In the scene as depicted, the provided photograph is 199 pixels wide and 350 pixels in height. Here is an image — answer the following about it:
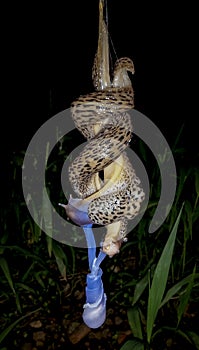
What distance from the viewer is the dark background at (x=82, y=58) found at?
6.42ft

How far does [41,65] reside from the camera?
2334 millimetres

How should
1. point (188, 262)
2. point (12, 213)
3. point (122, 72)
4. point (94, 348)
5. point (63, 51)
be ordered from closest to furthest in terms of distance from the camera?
point (122, 72), point (94, 348), point (188, 262), point (12, 213), point (63, 51)

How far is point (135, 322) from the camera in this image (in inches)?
34.4

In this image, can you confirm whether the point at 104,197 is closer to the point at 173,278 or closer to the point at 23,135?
the point at 173,278

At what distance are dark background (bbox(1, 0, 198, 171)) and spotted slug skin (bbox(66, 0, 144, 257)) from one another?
1.21 meters

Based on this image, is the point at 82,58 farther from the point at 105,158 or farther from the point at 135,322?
the point at 105,158

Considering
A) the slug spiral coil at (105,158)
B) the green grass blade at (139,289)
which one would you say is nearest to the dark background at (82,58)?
the green grass blade at (139,289)

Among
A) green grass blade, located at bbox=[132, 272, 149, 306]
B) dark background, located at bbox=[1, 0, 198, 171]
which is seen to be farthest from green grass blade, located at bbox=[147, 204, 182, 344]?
dark background, located at bbox=[1, 0, 198, 171]

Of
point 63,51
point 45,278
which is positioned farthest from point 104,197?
point 63,51

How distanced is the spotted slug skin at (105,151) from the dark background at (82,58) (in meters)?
1.21

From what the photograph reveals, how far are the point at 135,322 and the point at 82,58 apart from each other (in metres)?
1.74

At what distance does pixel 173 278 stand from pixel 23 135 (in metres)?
1.57

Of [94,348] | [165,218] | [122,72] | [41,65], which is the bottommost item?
[94,348]

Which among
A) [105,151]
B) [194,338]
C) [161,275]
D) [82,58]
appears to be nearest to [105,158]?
[105,151]
